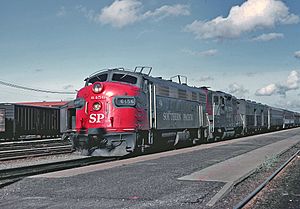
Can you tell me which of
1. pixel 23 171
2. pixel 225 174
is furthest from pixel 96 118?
pixel 225 174

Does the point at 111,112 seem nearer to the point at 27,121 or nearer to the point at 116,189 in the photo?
the point at 116,189

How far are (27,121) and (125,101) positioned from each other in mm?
19836

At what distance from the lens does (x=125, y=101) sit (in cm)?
1644

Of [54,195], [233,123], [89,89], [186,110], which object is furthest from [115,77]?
[233,123]

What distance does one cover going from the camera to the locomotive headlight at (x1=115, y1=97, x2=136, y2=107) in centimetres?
1633

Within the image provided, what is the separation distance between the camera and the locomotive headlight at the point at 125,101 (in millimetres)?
16328

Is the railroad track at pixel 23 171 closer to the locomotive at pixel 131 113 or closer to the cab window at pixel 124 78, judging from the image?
the locomotive at pixel 131 113

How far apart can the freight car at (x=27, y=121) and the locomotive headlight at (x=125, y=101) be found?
59.8ft

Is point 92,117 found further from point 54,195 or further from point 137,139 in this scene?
point 54,195

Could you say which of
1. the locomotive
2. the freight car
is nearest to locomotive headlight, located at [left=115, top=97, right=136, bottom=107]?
the locomotive

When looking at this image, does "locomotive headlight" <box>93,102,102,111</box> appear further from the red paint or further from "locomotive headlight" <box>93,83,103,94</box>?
"locomotive headlight" <box>93,83,103,94</box>

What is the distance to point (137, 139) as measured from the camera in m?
16.5

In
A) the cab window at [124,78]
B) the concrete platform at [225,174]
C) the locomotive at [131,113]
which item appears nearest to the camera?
the concrete platform at [225,174]

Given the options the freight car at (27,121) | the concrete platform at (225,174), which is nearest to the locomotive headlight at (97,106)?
the concrete platform at (225,174)
